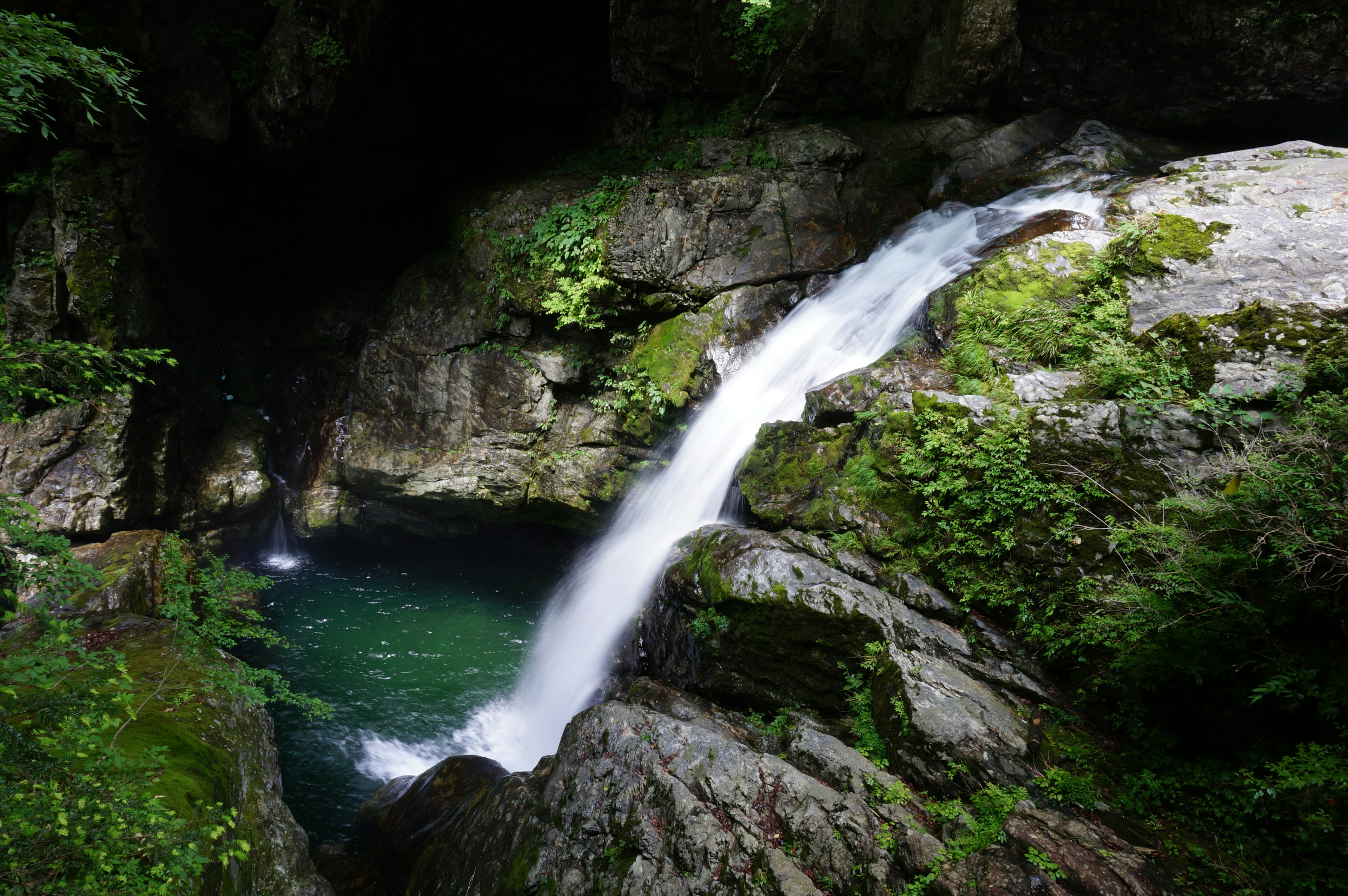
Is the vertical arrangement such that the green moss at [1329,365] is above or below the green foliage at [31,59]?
below

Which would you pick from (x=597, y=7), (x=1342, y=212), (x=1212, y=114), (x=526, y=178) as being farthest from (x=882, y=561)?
(x=597, y=7)

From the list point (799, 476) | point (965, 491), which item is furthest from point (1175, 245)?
point (799, 476)

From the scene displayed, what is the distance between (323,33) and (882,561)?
490 inches

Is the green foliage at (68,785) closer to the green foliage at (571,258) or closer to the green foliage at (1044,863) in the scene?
the green foliage at (1044,863)

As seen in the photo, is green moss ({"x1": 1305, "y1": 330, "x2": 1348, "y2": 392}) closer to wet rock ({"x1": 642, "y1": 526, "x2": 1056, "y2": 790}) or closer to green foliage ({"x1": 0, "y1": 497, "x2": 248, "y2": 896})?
wet rock ({"x1": 642, "y1": 526, "x2": 1056, "y2": 790})

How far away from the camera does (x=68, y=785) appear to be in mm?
3150

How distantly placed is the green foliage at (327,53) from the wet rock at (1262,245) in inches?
500

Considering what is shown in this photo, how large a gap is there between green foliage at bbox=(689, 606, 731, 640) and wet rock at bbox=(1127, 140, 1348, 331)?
5527 millimetres

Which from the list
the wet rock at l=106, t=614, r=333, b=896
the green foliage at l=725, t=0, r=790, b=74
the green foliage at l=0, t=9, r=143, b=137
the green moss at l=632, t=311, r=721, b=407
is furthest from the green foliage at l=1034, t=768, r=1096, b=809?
the green foliage at l=725, t=0, r=790, b=74

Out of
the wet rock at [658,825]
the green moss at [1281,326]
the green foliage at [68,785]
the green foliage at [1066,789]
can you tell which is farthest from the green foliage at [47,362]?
the green moss at [1281,326]

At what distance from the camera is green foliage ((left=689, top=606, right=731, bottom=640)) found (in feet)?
21.4

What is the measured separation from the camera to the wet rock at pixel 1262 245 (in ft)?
20.4

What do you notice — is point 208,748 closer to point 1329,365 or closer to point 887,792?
point 887,792

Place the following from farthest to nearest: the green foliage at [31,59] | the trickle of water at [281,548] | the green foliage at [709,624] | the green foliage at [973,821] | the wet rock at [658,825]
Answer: the trickle of water at [281,548]
the green foliage at [709,624]
the wet rock at [658,825]
the green foliage at [973,821]
the green foliage at [31,59]
